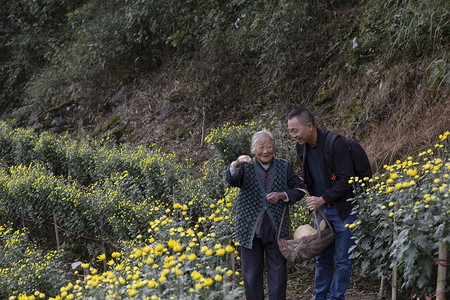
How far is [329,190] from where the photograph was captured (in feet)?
10.3

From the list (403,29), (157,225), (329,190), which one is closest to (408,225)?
(329,190)

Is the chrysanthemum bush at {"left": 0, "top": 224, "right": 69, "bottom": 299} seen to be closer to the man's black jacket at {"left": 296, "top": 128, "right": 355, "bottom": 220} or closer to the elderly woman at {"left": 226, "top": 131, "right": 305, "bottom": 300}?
the elderly woman at {"left": 226, "top": 131, "right": 305, "bottom": 300}

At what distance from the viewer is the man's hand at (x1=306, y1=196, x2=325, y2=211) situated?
3.12m

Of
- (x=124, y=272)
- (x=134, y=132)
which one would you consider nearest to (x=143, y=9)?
(x=134, y=132)

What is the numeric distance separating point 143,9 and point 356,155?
843 cm

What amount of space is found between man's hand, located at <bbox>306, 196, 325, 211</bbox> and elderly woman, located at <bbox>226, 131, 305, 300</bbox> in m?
0.11

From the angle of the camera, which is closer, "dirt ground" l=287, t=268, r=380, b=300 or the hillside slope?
"dirt ground" l=287, t=268, r=380, b=300

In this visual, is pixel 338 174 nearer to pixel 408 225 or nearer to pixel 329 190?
pixel 329 190

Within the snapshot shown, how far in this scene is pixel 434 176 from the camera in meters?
2.85

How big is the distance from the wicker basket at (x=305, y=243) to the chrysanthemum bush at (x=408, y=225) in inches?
8.8

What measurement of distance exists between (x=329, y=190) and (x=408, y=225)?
2.09ft

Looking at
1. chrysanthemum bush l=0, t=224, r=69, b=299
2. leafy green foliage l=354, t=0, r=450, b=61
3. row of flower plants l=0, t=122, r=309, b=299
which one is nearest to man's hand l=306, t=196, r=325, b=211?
row of flower plants l=0, t=122, r=309, b=299

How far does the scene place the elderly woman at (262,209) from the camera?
3.20 m

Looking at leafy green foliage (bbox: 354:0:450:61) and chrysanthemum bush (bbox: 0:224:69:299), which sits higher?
leafy green foliage (bbox: 354:0:450:61)
